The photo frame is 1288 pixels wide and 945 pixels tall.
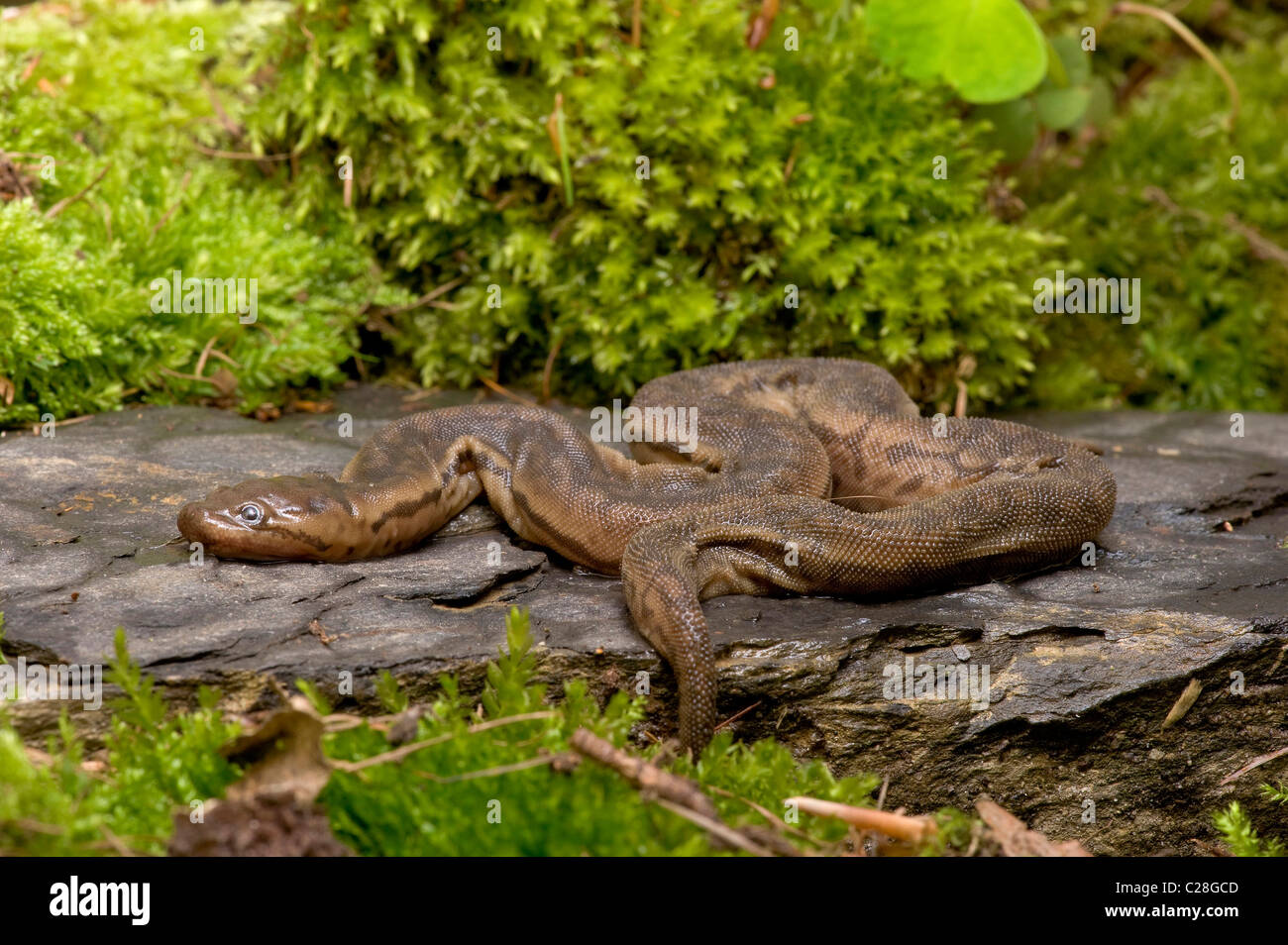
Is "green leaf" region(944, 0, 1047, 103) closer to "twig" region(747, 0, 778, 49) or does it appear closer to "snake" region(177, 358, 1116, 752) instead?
"twig" region(747, 0, 778, 49)

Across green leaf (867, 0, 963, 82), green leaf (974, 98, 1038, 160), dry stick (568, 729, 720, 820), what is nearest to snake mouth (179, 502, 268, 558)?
dry stick (568, 729, 720, 820)

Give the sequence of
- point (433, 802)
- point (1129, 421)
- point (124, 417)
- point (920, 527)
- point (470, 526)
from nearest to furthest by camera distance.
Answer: point (433, 802)
point (920, 527)
point (470, 526)
point (124, 417)
point (1129, 421)

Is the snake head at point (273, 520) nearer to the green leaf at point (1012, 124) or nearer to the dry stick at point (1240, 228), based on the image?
the green leaf at point (1012, 124)

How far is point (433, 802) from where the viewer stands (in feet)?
11.0

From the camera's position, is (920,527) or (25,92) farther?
(25,92)

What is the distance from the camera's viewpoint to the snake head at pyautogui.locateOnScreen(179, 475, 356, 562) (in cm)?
461

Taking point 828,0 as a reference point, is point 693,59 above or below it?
below

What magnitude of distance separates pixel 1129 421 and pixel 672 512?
4.05 metres

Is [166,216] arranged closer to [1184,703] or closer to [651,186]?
[651,186]

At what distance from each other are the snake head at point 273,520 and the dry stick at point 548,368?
105 inches

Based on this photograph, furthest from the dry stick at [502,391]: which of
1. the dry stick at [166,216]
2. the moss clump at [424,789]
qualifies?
the moss clump at [424,789]

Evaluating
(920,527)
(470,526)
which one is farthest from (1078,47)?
(470,526)

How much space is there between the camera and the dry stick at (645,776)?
131 inches

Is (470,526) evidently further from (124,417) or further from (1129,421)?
(1129,421)
